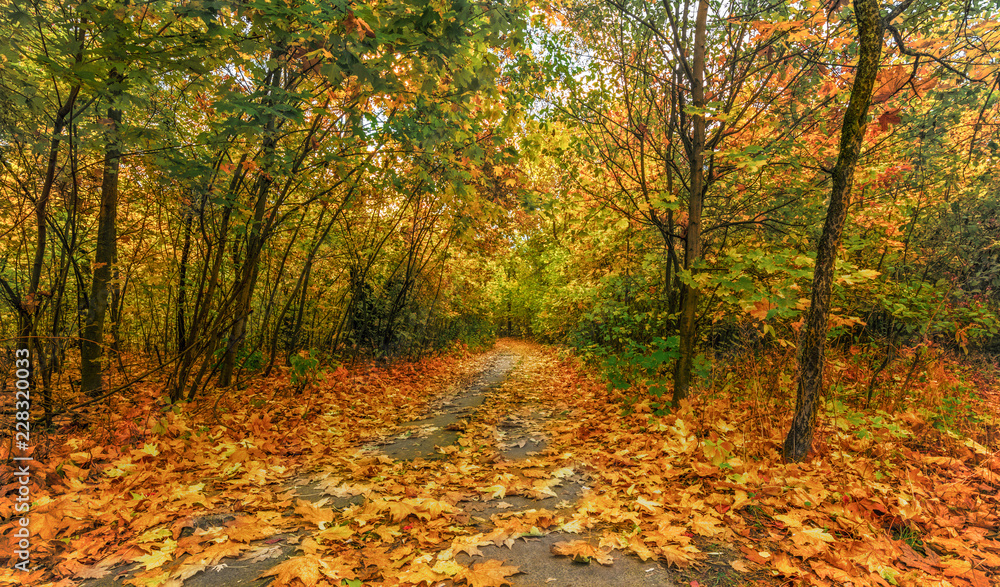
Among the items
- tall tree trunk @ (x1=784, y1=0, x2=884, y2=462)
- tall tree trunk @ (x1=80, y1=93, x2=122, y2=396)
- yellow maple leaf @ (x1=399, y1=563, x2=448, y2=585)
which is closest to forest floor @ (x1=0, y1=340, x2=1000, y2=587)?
yellow maple leaf @ (x1=399, y1=563, x2=448, y2=585)

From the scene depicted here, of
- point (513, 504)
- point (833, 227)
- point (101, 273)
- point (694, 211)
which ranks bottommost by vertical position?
point (513, 504)

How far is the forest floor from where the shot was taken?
7.78 feet

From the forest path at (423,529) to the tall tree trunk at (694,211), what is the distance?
186cm

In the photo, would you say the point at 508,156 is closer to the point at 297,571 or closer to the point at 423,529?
the point at 423,529

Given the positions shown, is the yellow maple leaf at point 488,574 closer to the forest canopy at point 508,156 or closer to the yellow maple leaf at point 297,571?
the yellow maple leaf at point 297,571

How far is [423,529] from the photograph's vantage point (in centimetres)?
286

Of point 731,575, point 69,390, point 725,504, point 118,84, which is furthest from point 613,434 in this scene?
point 69,390

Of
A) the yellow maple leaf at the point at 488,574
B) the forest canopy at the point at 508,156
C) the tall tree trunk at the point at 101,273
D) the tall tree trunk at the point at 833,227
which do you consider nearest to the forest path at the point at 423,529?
the yellow maple leaf at the point at 488,574

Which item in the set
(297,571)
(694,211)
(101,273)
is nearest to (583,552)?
(297,571)

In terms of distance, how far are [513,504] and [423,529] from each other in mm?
785

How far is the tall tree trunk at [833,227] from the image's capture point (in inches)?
125

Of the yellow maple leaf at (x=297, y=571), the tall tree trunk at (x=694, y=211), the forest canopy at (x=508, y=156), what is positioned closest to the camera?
the yellow maple leaf at (x=297, y=571)

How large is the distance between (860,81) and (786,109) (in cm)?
227

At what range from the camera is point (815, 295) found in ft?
11.0
